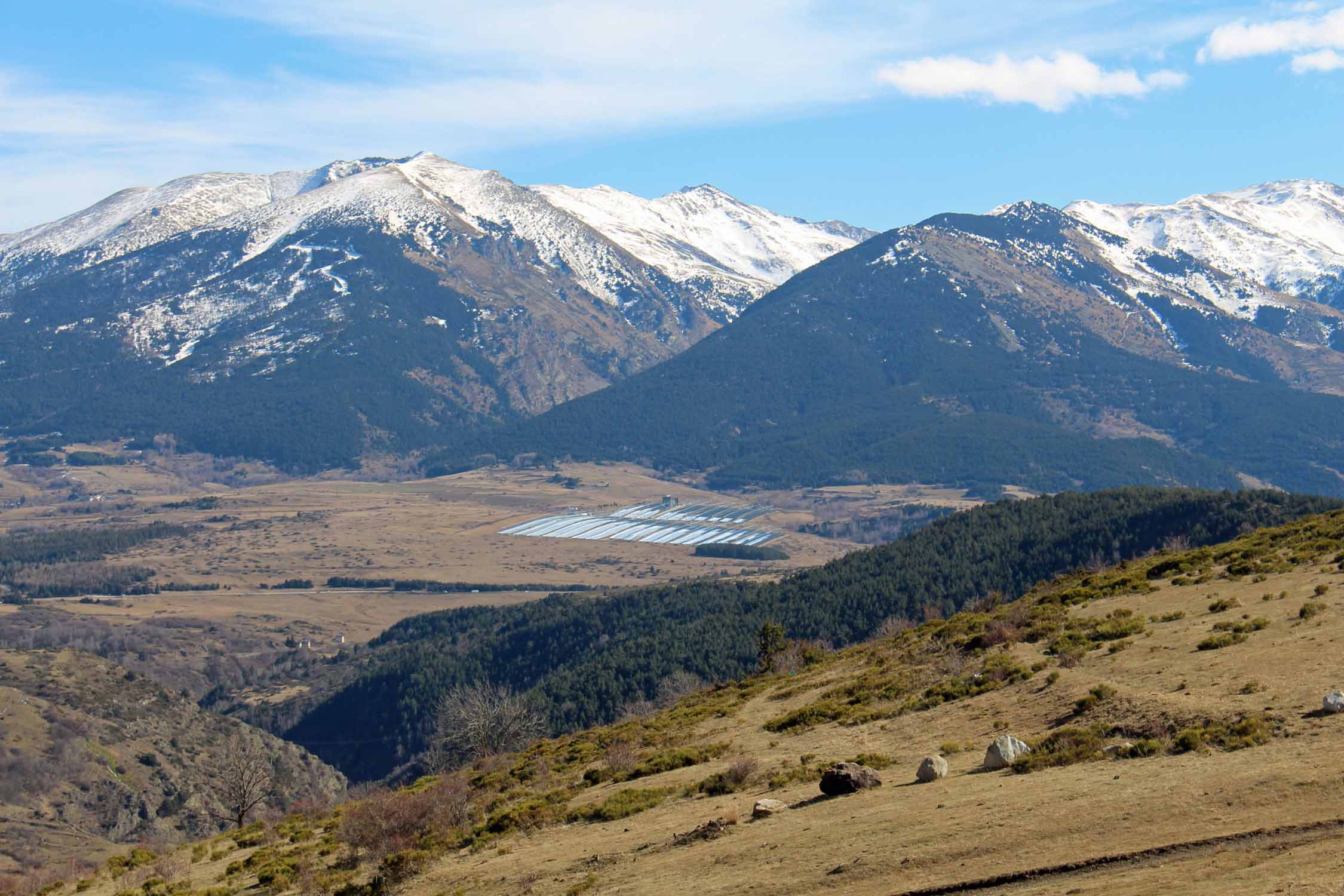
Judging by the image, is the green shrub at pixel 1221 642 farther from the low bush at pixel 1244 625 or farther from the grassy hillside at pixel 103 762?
the grassy hillside at pixel 103 762

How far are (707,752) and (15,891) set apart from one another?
3076cm

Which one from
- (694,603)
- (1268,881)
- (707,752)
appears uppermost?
(1268,881)

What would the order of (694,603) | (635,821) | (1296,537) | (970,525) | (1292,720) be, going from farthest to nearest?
(694,603)
(970,525)
(1296,537)
(635,821)
(1292,720)

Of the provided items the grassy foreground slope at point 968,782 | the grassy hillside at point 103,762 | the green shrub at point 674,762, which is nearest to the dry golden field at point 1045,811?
the grassy foreground slope at point 968,782

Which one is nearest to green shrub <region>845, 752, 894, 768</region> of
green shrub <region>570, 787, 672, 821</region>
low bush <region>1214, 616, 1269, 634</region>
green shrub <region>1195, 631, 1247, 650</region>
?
green shrub <region>570, 787, 672, 821</region>

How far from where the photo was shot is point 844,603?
15825cm

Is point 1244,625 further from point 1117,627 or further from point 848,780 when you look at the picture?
point 848,780

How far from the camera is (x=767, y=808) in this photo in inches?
1586

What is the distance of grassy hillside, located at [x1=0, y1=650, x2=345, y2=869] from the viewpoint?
104 metres

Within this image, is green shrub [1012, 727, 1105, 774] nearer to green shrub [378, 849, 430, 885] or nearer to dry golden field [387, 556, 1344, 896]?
dry golden field [387, 556, 1344, 896]

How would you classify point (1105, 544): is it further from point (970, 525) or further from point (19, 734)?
point (19, 734)

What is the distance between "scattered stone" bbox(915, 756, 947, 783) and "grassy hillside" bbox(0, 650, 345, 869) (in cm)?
7037

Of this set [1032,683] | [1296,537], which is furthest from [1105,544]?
[1032,683]

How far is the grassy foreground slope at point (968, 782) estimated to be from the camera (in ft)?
103
